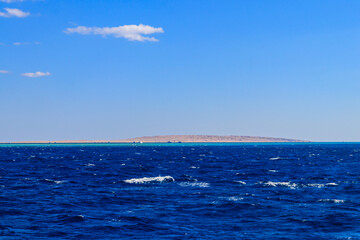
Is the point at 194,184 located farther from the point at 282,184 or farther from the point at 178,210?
the point at 178,210

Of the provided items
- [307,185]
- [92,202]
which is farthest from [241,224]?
[307,185]

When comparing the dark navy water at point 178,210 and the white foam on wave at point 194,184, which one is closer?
the dark navy water at point 178,210

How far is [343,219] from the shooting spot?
94.9 feet

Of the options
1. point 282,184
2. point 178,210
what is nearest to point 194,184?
point 282,184

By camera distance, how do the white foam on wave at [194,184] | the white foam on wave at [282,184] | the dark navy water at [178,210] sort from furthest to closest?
the white foam on wave at [194,184], the white foam on wave at [282,184], the dark navy water at [178,210]

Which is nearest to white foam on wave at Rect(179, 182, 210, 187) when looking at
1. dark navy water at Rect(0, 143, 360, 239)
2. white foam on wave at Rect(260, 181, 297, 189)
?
dark navy water at Rect(0, 143, 360, 239)

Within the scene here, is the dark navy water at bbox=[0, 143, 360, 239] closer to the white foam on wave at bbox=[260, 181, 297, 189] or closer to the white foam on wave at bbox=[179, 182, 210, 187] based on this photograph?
the white foam on wave at bbox=[260, 181, 297, 189]

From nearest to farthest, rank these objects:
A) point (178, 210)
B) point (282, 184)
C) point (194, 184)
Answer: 1. point (178, 210)
2. point (282, 184)
3. point (194, 184)

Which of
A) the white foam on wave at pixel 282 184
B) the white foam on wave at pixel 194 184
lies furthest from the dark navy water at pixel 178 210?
the white foam on wave at pixel 194 184

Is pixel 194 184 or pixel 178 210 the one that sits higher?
pixel 178 210

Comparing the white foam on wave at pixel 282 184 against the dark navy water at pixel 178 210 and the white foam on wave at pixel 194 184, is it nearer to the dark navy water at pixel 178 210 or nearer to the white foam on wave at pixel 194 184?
the dark navy water at pixel 178 210

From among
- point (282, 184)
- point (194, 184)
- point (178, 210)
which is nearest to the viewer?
point (178, 210)

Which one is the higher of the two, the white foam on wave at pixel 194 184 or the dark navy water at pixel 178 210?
the dark navy water at pixel 178 210

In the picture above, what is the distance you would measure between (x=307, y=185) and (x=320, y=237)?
2619 centimetres
